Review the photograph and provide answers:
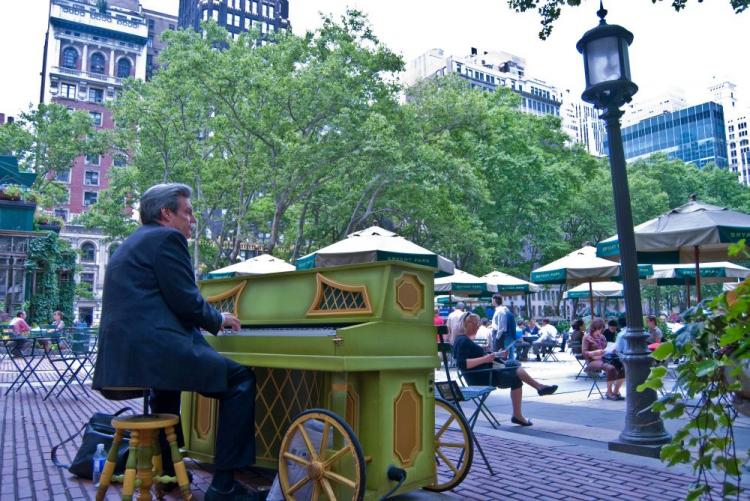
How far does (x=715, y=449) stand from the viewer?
163 centimetres

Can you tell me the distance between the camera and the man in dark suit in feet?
10.2

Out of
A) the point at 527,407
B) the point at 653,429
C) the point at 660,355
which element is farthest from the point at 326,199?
the point at 660,355

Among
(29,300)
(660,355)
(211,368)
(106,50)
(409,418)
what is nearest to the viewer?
(660,355)

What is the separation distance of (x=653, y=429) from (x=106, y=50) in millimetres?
84524

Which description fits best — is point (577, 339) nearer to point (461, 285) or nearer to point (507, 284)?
point (461, 285)

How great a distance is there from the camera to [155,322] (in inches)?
124

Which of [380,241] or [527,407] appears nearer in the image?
[527,407]

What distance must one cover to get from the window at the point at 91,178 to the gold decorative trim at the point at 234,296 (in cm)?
6948

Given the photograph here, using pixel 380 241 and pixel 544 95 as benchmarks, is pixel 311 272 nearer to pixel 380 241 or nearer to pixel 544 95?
pixel 380 241

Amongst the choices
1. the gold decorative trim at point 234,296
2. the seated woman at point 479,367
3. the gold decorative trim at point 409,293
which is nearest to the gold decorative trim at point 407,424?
the gold decorative trim at point 409,293

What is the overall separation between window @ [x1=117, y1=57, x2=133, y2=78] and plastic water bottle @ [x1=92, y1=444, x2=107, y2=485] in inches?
3214

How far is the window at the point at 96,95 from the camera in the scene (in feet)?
234

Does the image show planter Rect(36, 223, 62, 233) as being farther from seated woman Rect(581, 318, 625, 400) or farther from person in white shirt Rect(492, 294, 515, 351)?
seated woman Rect(581, 318, 625, 400)

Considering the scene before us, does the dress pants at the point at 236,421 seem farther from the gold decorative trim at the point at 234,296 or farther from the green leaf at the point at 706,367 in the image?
the green leaf at the point at 706,367
